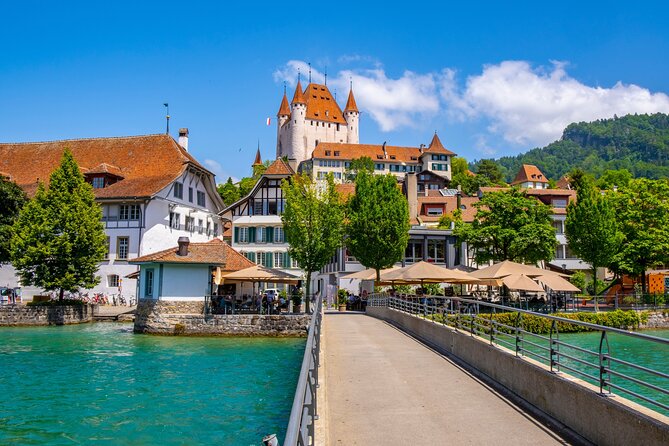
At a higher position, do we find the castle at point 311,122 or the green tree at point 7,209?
the castle at point 311,122

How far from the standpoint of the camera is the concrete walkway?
26.2 feet

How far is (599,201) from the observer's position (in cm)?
4506

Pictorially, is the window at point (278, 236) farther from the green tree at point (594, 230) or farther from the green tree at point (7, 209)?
the green tree at point (594, 230)

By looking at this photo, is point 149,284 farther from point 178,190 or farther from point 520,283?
point 520,283

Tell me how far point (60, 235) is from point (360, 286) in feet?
75.9

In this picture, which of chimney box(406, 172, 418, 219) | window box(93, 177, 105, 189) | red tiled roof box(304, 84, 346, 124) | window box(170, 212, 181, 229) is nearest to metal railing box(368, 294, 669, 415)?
window box(170, 212, 181, 229)

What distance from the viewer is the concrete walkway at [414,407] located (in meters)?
7.97

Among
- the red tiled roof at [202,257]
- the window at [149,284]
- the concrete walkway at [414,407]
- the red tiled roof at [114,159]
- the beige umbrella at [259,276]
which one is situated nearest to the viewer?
the concrete walkway at [414,407]

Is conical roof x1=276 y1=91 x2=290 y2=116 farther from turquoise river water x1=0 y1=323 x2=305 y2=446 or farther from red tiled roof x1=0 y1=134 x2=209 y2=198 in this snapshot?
turquoise river water x1=0 y1=323 x2=305 y2=446

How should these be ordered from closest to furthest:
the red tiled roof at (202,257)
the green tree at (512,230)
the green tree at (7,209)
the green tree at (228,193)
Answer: the red tiled roof at (202,257)
the green tree at (512,230)
the green tree at (7,209)
the green tree at (228,193)

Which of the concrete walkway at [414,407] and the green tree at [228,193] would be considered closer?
the concrete walkway at [414,407]

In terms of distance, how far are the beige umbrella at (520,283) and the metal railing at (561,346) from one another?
106 inches

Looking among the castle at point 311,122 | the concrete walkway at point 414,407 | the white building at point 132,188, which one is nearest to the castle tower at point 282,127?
the castle at point 311,122

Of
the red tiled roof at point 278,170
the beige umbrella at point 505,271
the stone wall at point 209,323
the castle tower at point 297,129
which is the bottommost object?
the stone wall at point 209,323
